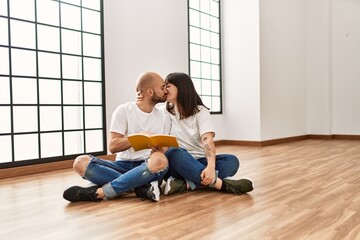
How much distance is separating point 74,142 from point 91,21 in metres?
1.14

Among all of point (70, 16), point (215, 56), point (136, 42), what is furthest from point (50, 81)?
point (215, 56)

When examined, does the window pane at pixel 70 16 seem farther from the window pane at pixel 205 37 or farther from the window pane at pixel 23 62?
the window pane at pixel 205 37

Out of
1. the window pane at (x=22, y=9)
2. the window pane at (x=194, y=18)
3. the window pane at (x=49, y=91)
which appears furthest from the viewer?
the window pane at (x=194, y=18)

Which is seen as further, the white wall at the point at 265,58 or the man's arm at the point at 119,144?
the white wall at the point at 265,58

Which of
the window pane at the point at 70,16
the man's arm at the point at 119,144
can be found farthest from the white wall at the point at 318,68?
the man's arm at the point at 119,144

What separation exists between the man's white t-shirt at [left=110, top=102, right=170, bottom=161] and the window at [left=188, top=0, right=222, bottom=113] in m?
2.78

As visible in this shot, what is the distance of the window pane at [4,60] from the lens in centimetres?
276

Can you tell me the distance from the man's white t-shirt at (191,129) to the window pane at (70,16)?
5.54 ft

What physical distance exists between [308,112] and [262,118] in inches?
64.1

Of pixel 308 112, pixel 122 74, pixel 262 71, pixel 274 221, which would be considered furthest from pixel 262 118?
pixel 274 221

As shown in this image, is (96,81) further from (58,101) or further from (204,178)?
(204,178)

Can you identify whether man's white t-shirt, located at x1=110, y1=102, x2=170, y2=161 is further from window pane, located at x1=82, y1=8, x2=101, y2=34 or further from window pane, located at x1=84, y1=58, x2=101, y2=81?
window pane, located at x1=82, y1=8, x2=101, y2=34

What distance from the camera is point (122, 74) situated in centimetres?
354

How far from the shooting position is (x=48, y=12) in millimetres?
3102
